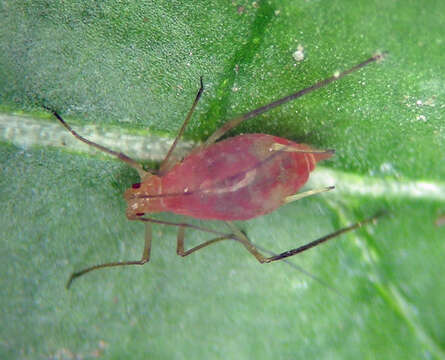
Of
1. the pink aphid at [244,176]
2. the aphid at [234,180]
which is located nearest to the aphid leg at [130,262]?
the aphid at [234,180]

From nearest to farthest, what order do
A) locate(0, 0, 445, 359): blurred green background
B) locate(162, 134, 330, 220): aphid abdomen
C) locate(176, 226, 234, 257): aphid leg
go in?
locate(0, 0, 445, 359): blurred green background, locate(162, 134, 330, 220): aphid abdomen, locate(176, 226, 234, 257): aphid leg

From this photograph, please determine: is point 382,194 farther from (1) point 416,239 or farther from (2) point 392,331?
(2) point 392,331

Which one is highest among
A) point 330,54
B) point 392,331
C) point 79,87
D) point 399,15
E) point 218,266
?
point 399,15

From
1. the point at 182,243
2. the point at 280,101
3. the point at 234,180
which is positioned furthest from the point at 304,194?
the point at 182,243

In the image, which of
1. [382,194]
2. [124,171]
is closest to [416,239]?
[382,194]

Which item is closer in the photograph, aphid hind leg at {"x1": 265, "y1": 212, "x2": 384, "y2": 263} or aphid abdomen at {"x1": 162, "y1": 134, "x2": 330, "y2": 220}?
aphid abdomen at {"x1": 162, "y1": 134, "x2": 330, "y2": 220}

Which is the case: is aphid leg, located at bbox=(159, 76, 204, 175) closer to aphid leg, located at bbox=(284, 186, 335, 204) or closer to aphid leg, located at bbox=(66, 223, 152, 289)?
aphid leg, located at bbox=(66, 223, 152, 289)

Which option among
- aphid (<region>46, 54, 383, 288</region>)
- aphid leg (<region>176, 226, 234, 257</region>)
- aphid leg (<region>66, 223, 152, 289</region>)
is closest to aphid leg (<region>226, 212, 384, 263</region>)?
aphid (<region>46, 54, 383, 288</region>)
